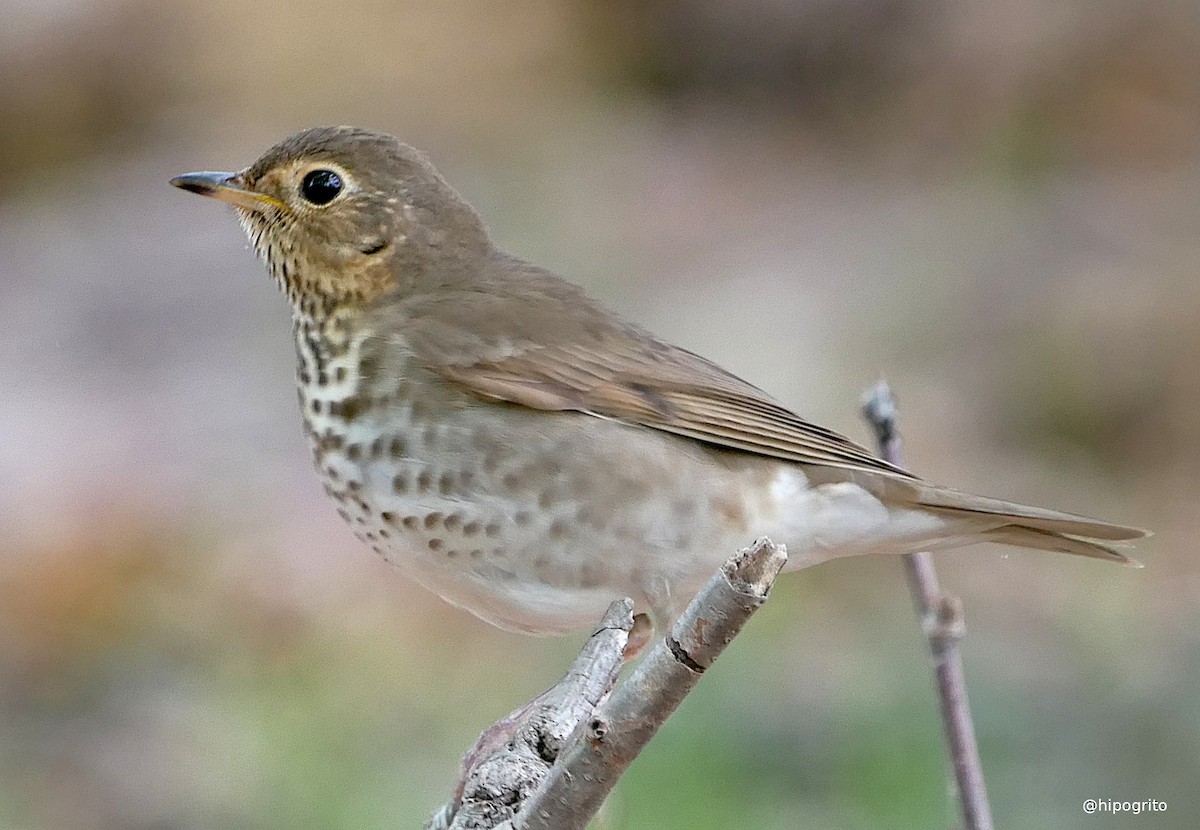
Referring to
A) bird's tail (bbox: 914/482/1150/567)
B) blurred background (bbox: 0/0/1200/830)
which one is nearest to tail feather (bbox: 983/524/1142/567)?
bird's tail (bbox: 914/482/1150/567)

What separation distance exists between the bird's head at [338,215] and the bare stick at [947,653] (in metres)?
1.07

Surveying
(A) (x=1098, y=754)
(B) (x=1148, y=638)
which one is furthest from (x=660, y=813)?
(B) (x=1148, y=638)

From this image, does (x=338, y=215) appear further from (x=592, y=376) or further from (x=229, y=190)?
(x=592, y=376)

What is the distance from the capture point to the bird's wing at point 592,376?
112 inches

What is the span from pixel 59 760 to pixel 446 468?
2.29m

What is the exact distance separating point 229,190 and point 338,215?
0.62 ft

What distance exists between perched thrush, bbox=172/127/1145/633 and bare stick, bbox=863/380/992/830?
1.80ft

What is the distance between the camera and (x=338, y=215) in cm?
298

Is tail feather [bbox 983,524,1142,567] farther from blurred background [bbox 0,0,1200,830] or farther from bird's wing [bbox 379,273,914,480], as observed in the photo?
blurred background [bbox 0,0,1200,830]

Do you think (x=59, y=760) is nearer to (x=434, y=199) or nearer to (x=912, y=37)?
(x=434, y=199)

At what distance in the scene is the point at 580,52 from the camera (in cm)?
877

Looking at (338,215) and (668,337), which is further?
(668,337)

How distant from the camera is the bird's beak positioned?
2.90m

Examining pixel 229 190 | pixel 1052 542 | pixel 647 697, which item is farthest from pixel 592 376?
pixel 647 697
